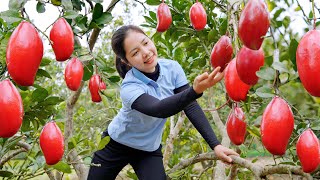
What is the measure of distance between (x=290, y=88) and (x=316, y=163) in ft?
0.57

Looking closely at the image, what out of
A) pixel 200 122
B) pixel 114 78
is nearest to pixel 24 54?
pixel 114 78

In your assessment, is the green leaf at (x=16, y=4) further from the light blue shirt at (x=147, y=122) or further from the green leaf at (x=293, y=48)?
the light blue shirt at (x=147, y=122)

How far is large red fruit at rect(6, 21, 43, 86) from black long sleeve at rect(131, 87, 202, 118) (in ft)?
1.83

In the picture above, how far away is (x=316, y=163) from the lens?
0.89 metres

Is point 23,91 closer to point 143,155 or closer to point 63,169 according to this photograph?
point 63,169

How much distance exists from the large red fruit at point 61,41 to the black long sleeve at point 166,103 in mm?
415

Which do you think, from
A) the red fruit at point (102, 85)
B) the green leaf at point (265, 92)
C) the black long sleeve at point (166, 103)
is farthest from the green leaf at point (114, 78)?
the green leaf at point (265, 92)

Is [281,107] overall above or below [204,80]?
above

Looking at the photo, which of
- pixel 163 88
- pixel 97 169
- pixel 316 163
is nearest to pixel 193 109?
pixel 163 88

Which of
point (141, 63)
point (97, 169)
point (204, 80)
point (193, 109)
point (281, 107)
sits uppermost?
point (281, 107)

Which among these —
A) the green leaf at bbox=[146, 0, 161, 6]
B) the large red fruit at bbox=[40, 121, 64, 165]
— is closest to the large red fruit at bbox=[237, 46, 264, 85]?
the large red fruit at bbox=[40, 121, 64, 165]

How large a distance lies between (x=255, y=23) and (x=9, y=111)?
19.1 inches

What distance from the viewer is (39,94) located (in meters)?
1.59

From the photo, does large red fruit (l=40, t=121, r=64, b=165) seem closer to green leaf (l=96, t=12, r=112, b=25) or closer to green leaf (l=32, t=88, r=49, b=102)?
green leaf (l=32, t=88, r=49, b=102)
